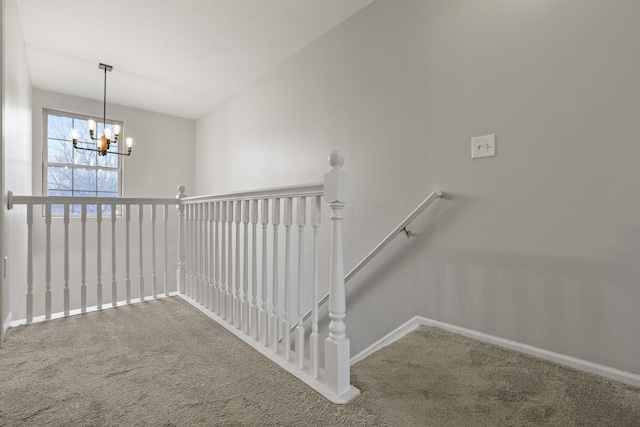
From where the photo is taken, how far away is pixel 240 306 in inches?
72.7

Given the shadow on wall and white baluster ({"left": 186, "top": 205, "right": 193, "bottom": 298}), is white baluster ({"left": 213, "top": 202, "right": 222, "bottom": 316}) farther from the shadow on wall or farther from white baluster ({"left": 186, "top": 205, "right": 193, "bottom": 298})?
the shadow on wall

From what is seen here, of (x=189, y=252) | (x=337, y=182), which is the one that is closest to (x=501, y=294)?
(x=337, y=182)

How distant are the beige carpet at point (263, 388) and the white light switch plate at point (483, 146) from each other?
0.99m

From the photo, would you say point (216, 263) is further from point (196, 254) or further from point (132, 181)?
point (132, 181)

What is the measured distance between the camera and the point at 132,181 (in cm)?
438

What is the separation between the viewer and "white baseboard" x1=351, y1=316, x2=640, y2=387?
4.22 feet

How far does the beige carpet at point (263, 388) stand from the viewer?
3.45ft

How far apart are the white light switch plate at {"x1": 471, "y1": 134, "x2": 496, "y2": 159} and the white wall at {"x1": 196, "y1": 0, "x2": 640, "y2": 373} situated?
5cm

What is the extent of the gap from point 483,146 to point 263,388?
Answer: 158 centimetres

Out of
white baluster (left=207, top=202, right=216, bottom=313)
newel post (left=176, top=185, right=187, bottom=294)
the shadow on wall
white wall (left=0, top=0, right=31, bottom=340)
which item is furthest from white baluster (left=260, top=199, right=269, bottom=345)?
white wall (left=0, top=0, right=31, bottom=340)

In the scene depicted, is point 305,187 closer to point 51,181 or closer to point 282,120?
point 282,120

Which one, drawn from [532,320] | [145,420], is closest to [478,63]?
[532,320]

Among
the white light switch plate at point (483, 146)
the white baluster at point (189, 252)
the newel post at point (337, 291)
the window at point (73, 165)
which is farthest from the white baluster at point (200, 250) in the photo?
the window at point (73, 165)

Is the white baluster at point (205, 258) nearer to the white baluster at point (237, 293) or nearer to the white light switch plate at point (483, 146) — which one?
the white baluster at point (237, 293)
